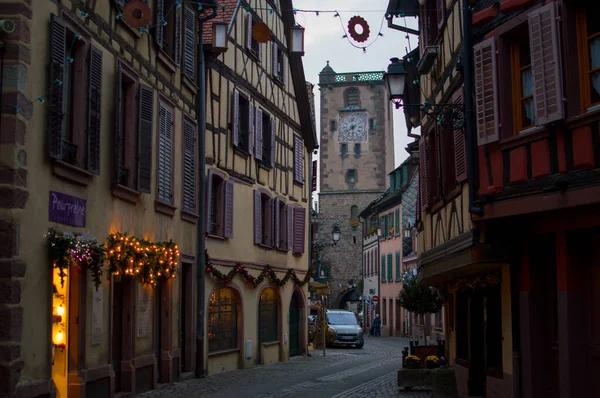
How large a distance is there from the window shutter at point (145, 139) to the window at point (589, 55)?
7.66 metres

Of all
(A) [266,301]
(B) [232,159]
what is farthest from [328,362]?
(B) [232,159]

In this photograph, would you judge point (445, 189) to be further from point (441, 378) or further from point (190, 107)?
point (190, 107)

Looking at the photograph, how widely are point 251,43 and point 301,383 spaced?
9907 mm

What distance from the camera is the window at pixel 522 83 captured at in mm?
10961

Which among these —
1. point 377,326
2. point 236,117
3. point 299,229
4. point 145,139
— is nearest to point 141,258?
point 145,139

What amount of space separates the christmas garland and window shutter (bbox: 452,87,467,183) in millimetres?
5127

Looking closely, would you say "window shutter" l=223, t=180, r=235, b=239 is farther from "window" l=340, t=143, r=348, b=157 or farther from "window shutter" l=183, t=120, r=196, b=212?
"window" l=340, t=143, r=348, b=157

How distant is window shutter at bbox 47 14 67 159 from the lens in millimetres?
11023

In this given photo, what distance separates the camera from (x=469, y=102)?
12062mm

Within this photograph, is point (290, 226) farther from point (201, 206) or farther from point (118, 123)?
point (118, 123)

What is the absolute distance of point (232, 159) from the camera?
877 inches

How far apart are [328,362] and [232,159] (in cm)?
771

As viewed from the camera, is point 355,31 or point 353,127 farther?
point 353,127

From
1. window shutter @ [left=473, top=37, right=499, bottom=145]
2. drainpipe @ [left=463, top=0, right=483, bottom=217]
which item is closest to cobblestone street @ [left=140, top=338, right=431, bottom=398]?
drainpipe @ [left=463, top=0, right=483, bottom=217]
